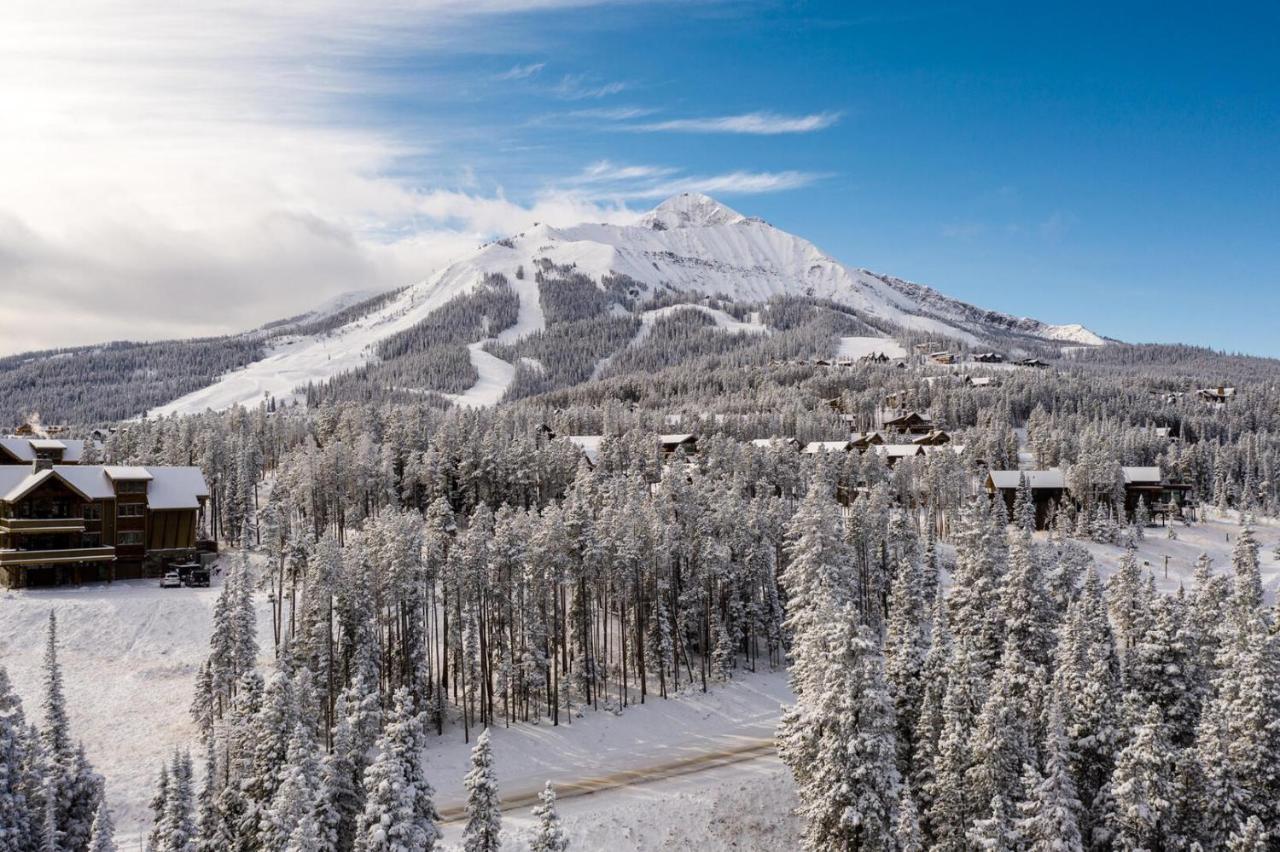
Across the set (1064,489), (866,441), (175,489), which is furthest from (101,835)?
(866,441)

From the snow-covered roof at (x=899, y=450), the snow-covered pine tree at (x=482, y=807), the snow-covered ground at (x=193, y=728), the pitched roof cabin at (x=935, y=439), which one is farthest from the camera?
the pitched roof cabin at (x=935, y=439)

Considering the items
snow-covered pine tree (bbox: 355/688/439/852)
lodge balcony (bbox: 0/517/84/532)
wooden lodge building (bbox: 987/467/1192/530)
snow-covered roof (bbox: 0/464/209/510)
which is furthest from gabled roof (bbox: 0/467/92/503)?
wooden lodge building (bbox: 987/467/1192/530)

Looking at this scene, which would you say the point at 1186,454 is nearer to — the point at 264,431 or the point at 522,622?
the point at 522,622

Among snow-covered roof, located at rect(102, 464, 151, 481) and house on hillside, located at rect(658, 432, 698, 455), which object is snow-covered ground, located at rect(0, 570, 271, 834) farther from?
house on hillside, located at rect(658, 432, 698, 455)

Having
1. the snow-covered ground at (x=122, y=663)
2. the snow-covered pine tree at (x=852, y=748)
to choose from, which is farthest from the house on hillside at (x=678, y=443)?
the snow-covered pine tree at (x=852, y=748)

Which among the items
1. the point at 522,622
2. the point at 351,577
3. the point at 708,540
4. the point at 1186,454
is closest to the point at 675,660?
the point at 708,540

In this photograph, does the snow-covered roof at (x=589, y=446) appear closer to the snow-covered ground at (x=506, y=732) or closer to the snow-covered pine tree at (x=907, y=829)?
the snow-covered ground at (x=506, y=732)
